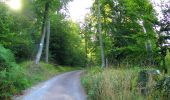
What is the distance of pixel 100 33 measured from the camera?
34.9 m

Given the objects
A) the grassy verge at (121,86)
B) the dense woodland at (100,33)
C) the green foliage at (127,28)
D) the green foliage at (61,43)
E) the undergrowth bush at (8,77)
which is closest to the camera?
the grassy verge at (121,86)

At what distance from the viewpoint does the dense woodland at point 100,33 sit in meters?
17.6

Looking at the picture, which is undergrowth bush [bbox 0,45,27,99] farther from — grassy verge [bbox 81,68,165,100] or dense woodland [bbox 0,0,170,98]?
grassy verge [bbox 81,68,165,100]

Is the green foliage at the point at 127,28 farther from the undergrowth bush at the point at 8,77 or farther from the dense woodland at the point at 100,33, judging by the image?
the undergrowth bush at the point at 8,77

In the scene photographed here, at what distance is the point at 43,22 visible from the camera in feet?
101

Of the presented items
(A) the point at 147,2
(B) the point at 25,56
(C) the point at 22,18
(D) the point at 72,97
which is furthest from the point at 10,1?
(D) the point at 72,97

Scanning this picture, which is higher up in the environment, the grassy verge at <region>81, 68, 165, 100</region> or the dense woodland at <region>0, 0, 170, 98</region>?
the dense woodland at <region>0, 0, 170, 98</region>

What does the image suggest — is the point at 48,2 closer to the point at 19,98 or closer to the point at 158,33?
the point at 158,33

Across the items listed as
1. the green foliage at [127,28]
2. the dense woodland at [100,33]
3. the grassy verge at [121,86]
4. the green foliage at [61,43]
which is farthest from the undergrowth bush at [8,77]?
the green foliage at [61,43]

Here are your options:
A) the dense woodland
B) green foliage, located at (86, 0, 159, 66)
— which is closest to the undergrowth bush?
the dense woodland

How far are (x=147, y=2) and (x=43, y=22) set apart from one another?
446 inches

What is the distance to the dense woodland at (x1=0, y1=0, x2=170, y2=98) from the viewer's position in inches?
693

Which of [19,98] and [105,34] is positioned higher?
[105,34]

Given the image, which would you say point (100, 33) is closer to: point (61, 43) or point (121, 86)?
point (61, 43)
